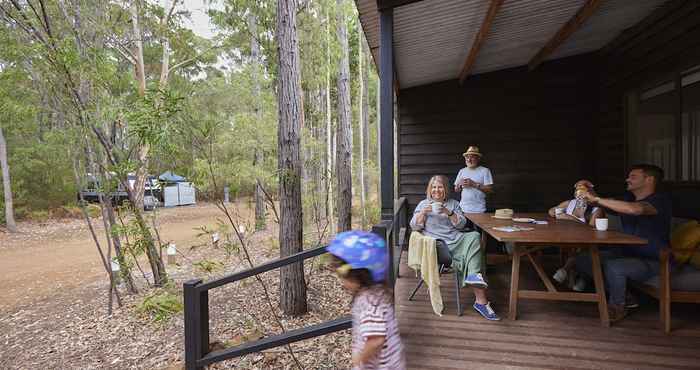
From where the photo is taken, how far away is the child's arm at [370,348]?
4.25 ft

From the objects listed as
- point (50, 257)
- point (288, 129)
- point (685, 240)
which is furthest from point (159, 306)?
point (685, 240)

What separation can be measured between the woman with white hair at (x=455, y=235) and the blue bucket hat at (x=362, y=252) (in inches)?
62.6

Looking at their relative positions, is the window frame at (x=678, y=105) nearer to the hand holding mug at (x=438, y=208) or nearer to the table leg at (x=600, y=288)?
the table leg at (x=600, y=288)

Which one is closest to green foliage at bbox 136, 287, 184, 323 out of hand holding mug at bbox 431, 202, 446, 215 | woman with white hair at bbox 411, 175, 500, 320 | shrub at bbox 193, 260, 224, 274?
shrub at bbox 193, 260, 224, 274

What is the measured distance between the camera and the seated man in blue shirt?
2459 mm

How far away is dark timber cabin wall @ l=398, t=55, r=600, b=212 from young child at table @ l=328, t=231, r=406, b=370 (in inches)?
172

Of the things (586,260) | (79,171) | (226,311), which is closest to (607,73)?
(586,260)

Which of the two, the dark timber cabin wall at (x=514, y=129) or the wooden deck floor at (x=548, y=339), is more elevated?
the dark timber cabin wall at (x=514, y=129)

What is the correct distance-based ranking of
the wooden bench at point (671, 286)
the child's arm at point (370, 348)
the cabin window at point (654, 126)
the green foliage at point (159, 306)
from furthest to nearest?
1. the green foliage at point (159, 306)
2. the cabin window at point (654, 126)
3. the wooden bench at point (671, 286)
4. the child's arm at point (370, 348)

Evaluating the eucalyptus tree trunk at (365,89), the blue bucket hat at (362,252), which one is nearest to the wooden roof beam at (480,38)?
the blue bucket hat at (362,252)

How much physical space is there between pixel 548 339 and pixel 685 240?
4.44 ft

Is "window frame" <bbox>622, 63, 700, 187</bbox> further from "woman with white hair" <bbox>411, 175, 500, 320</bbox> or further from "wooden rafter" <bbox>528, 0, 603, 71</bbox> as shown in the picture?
"woman with white hair" <bbox>411, 175, 500, 320</bbox>

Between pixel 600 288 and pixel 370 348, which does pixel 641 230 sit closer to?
pixel 600 288

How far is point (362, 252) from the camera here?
4.32 ft
